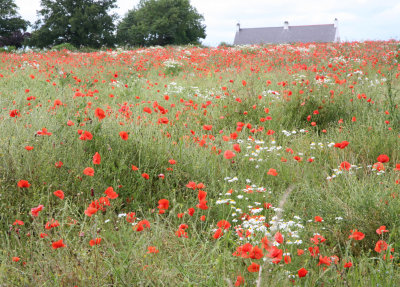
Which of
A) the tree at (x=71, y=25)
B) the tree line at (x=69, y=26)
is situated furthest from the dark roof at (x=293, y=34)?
the tree at (x=71, y=25)

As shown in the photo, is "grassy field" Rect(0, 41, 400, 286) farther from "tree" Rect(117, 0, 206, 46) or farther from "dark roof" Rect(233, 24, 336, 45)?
"dark roof" Rect(233, 24, 336, 45)

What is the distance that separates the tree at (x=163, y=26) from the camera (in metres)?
43.5

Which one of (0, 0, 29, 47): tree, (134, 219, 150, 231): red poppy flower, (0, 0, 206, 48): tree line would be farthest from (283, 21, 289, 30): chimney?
(134, 219, 150, 231): red poppy flower

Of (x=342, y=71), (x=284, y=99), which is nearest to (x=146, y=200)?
(x=284, y=99)

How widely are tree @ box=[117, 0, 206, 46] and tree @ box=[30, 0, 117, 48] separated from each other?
3835 mm

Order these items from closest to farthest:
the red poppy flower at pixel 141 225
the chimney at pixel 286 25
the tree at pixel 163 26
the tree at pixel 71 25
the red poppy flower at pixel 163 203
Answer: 1. the red poppy flower at pixel 141 225
2. the red poppy flower at pixel 163 203
3. the tree at pixel 71 25
4. the tree at pixel 163 26
5. the chimney at pixel 286 25

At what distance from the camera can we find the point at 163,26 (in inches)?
1715

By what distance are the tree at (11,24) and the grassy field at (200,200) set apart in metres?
37.6

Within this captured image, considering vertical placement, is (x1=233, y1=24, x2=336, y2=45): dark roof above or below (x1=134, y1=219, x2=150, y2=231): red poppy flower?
above

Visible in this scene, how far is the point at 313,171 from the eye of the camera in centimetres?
361

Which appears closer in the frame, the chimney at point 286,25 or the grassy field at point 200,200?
the grassy field at point 200,200

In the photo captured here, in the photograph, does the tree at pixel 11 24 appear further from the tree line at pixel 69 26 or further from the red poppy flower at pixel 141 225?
the red poppy flower at pixel 141 225

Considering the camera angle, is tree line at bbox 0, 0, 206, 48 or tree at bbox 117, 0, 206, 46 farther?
tree at bbox 117, 0, 206, 46

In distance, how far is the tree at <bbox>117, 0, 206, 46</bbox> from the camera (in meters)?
43.5
